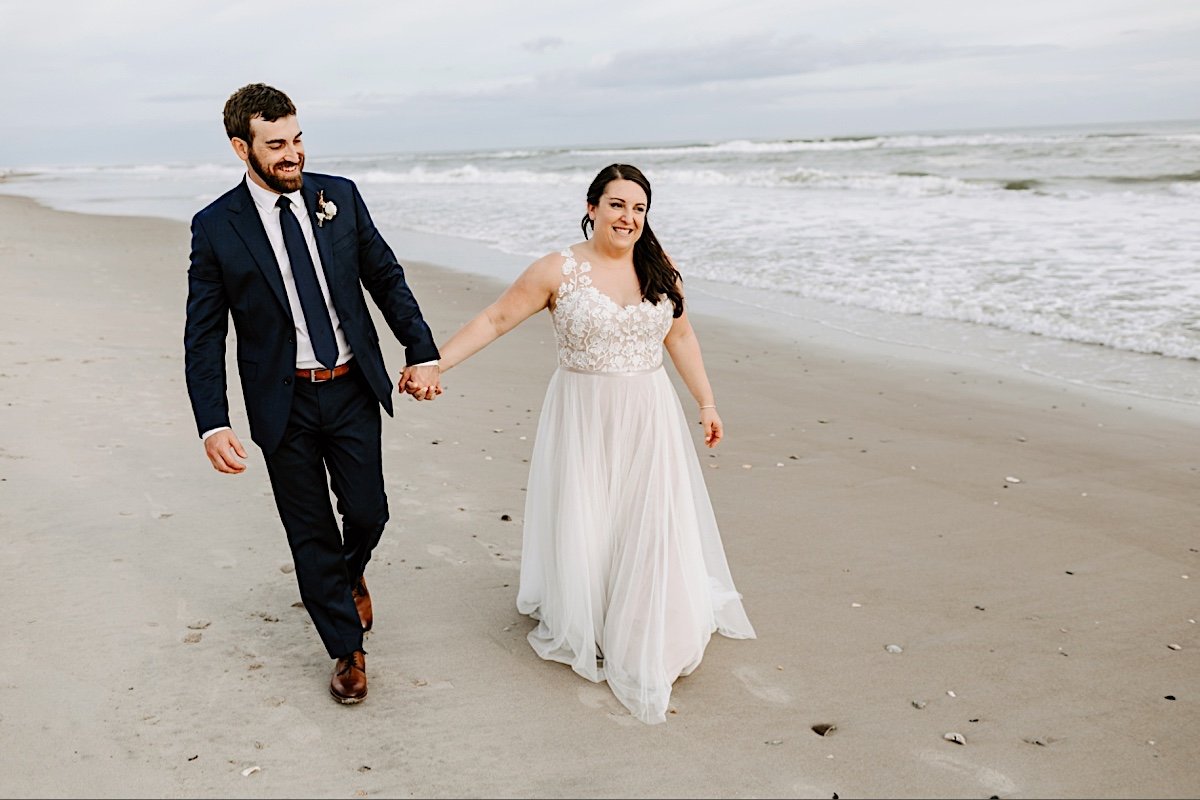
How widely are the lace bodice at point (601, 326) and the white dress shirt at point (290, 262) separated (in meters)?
0.78

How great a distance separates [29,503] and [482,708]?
2868mm

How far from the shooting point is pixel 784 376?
7898 mm

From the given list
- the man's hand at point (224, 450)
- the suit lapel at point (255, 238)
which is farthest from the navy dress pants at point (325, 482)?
the suit lapel at point (255, 238)

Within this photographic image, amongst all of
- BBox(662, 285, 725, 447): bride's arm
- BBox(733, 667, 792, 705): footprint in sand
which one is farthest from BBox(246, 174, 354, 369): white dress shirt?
BBox(733, 667, 792, 705): footprint in sand

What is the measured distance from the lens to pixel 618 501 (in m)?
3.62

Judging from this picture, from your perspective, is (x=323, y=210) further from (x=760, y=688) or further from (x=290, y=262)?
(x=760, y=688)

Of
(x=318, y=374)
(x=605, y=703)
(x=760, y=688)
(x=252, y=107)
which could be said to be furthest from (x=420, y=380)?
(x=760, y=688)

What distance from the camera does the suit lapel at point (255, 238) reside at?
3057mm

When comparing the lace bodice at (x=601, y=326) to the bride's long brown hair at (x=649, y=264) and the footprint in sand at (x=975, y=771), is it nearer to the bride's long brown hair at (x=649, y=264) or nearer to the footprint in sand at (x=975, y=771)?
the bride's long brown hair at (x=649, y=264)

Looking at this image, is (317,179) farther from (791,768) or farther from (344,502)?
(791,768)

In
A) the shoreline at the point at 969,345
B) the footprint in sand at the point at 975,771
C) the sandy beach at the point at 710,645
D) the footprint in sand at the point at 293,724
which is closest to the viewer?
the footprint in sand at the point at 975,771

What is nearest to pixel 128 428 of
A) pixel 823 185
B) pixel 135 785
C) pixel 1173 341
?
pixel 135 785

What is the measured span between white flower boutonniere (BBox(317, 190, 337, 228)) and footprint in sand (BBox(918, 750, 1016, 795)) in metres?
2.48

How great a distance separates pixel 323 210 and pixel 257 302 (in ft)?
1.16
